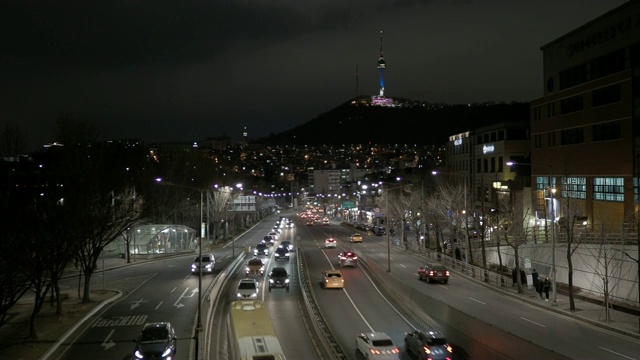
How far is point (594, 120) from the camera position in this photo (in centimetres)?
5178

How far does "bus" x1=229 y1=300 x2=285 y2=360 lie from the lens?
65.1ft

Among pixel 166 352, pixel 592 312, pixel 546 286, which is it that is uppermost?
pixel 546 286

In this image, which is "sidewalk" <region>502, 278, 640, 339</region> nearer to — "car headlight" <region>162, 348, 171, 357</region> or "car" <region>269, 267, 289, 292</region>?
"car" <region>269, 267, 289, 292</region>

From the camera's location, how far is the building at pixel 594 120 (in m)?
47.0

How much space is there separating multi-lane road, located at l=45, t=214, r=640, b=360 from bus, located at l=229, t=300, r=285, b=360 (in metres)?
2.53

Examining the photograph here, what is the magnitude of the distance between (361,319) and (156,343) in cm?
1265

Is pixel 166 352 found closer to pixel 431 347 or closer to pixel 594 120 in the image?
pixel 431 347

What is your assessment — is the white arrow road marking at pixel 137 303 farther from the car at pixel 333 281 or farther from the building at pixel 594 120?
the building at pixel 594 120

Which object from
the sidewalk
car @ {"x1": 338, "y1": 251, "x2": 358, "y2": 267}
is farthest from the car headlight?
car @ {"x1": 338, "y1": 251, "x2": 358, "y2": 267}

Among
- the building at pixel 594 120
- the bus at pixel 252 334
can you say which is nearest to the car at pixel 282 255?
the building at pixel 594 120

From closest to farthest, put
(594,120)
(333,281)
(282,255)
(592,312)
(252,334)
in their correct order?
(252,334) → (592,312) → (333,281) → (594,120) → (282,255)

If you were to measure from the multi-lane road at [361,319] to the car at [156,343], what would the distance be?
121 cm

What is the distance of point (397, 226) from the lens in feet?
348

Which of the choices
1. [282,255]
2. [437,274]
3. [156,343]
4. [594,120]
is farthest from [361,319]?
[594,120]
